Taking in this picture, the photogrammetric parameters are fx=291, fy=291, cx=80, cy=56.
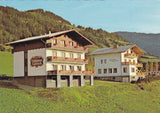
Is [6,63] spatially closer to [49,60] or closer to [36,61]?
[36,61]

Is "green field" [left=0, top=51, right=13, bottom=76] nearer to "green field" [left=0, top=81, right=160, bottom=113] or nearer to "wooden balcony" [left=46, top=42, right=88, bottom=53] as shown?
"wooden balcony" [left=46, top=42, right=88, bottom=53]

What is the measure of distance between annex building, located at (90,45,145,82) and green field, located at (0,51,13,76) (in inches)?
958

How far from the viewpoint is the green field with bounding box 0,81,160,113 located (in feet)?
114

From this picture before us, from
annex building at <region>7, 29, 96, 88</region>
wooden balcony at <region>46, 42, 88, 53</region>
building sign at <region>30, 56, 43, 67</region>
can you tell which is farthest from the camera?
building sign at <region>30, 56, 43, 67</region>

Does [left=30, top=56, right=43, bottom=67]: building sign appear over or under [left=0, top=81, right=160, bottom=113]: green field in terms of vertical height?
over

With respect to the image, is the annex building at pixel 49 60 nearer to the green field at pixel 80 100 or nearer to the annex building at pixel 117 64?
the green field at pixel 80 100

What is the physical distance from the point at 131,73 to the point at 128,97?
27096 millimetres

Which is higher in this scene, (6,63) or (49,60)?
(6,63)

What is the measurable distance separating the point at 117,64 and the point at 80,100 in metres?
36.6

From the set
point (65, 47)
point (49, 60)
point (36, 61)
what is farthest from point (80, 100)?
point (65, 47)

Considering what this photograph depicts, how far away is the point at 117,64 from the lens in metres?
76.8

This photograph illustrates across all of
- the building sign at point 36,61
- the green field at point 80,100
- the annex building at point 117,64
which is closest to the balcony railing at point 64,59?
the building sign at point 36,61

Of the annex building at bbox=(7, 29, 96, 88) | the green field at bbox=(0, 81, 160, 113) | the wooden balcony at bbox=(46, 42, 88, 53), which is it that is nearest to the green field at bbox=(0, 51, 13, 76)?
the annex building at bbox=(7, 29, 96, 88)

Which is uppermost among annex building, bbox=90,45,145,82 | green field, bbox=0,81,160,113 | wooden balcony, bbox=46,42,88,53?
wooden balcony, bbox=46,42,88,53
